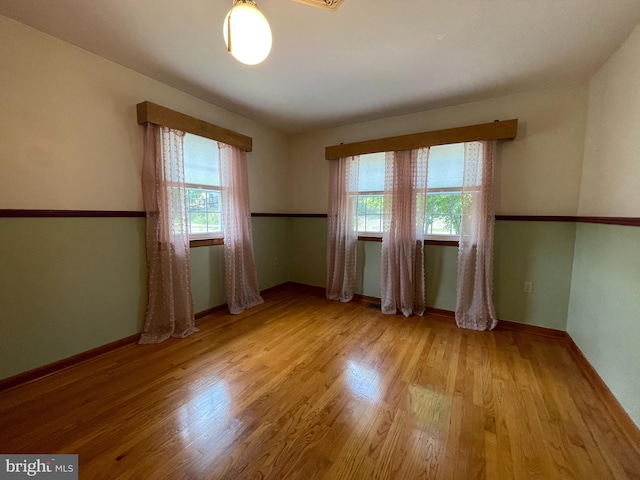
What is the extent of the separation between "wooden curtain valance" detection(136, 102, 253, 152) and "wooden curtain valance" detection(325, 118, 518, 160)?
43.7 inches

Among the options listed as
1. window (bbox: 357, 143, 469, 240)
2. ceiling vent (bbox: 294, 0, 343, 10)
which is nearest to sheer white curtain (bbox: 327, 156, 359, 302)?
window (bbox: 357, 143, 469, 240)

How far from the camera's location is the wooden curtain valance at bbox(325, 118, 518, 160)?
7.63 ft

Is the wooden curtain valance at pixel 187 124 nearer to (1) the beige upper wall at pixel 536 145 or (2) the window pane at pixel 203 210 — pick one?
(2) the window pane at pixel 203 210

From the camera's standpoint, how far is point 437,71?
2008mm

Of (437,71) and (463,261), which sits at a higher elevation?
Result: (437,71)

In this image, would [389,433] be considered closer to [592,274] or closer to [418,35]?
[592,274]

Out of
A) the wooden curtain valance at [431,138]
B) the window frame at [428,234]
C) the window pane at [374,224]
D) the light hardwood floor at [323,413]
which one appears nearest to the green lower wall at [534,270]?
the light hardwood floor at [323,413]

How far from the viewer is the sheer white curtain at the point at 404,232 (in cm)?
274

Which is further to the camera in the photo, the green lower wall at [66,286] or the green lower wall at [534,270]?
the green lower wall at [534,270]

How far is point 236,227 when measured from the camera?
285 centimetres

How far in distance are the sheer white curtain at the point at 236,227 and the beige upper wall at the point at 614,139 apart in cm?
307

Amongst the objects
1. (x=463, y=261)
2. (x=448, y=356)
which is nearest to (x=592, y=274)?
(x=463, y=261)

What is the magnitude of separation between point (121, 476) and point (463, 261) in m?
2.84

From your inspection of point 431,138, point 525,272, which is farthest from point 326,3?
point 525,272
